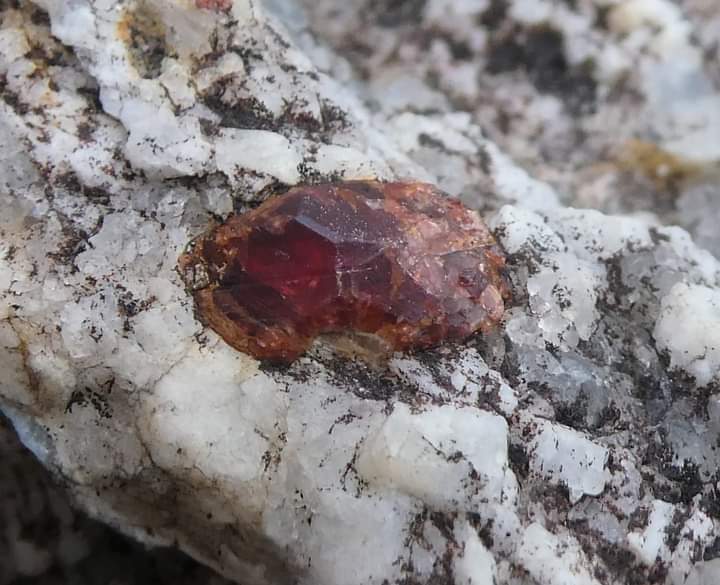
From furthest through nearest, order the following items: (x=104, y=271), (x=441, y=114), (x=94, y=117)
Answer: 1. (x=441, y=114)
2. (x=94, y=117)
3. (x=104, y=271)

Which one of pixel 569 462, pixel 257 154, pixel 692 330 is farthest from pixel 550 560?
pixel 257 154

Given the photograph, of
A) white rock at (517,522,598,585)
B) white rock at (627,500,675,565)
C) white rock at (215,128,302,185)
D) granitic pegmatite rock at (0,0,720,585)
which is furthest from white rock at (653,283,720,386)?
white rock at (215,128,302,185)

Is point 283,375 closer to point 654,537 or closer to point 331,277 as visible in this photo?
point 331,277

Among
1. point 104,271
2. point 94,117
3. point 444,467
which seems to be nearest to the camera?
point 444,467

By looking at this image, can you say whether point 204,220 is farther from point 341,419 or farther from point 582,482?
point 582,482

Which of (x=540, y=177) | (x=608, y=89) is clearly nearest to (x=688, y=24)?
(x=608, y=89)

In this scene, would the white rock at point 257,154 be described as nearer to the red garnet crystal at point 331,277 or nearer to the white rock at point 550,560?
the red garnet crystal at point 331,277
